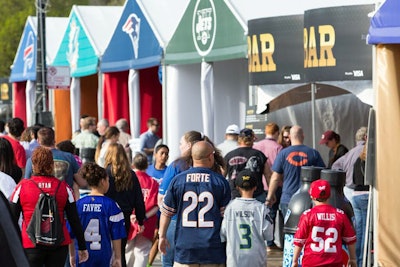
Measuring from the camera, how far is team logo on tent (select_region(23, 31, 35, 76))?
1096 inches

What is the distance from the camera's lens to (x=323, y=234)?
8.48m

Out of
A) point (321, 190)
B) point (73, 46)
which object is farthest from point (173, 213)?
point (73, 46)

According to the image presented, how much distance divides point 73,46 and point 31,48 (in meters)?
3.63

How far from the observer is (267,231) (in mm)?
8602

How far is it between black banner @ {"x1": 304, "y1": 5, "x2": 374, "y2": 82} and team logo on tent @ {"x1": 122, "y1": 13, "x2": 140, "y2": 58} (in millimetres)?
7524

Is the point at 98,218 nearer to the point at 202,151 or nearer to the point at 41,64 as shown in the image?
the point at 202,151

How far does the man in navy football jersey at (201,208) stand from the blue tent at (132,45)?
10488 millimetres

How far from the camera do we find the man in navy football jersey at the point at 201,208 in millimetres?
8484

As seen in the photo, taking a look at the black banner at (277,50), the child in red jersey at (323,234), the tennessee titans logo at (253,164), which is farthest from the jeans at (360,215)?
the child in red jersey at (323,234)

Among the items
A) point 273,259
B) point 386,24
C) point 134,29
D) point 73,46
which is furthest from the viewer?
point 73,46

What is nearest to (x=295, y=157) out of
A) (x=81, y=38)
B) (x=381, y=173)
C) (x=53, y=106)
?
(x=381, y=173)

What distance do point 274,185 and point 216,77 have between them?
6.34m

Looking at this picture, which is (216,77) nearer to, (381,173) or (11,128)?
(11,128)

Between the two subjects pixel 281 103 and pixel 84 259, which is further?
pixel 281 103
